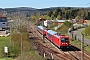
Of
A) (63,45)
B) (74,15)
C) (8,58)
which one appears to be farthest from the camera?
(74,15)

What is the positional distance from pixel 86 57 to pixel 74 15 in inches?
4783

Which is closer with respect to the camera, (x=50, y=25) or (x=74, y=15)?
(x=50, y=25)

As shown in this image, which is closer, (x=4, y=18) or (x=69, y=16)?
(x=4, y=18)

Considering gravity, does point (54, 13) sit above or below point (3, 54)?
below

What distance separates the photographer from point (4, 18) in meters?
123

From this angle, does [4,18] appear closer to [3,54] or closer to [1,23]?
[1,23]

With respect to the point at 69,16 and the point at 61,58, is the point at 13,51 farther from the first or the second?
the point at 69,16

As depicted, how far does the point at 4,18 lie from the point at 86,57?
291 ft

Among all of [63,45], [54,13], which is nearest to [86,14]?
[54,13]

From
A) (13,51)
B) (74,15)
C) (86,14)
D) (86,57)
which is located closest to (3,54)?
(13,51)

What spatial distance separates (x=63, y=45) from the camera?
44188mm

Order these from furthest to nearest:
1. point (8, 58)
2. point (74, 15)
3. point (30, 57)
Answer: point (74, 15) → point (8, 58) → point (30, 57)

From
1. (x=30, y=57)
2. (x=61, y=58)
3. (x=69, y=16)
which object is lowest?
(x=69, y=16)

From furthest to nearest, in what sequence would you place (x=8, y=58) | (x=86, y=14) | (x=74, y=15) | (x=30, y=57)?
(x=74, y=15), (x=86, y=14), (x=8, y=58), (x=30, y=57)
